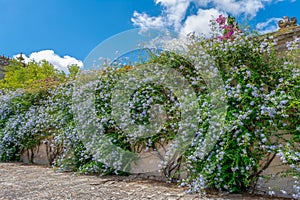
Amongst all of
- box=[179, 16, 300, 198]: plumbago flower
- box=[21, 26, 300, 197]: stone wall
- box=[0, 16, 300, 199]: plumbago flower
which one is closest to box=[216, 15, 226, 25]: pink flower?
box=[0, 16, 300, 199]: plumbago flower

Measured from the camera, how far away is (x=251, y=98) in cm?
223

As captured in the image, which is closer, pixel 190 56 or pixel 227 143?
pixel 227 143

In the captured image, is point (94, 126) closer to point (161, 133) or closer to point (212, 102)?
point (161, 133)

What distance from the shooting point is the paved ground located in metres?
2.22

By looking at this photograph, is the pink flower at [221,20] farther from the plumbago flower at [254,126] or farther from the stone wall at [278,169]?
the plumbago flower at [254,126]

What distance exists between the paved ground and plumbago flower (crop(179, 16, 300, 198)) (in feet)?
0.65

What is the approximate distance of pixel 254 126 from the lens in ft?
7.34

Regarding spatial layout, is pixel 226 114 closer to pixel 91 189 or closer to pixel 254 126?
pixel 254 126

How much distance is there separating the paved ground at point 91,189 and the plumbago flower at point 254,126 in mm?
198

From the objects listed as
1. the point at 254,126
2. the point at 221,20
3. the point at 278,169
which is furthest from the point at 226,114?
the point at 221,20

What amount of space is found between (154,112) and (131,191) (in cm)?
92

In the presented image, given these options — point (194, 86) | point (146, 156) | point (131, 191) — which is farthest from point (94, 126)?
point (194, 86)

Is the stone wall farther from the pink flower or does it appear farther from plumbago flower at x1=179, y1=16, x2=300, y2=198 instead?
the pink flower

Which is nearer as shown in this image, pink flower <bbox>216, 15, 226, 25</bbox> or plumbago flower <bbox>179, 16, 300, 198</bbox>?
plumbago flower <bbox>179, 16, 300, 198</bbox>
